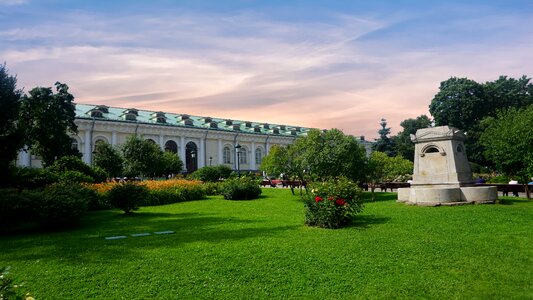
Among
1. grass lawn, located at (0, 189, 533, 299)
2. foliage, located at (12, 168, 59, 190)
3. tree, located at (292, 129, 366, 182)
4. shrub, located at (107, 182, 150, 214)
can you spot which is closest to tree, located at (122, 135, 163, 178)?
foliage, located at (12, 168, 59, 190)

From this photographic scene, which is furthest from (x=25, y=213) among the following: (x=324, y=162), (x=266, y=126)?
(x=266, y=126)

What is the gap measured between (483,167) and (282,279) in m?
45.6

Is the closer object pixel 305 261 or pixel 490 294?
pixel 490 294

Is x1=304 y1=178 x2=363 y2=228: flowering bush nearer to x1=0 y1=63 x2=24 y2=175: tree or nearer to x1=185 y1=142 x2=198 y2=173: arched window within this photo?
x1=0 y1=63 x2=24 y2=175: tree

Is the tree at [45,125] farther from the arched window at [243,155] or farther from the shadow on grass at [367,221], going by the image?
the arched window at [243,155]

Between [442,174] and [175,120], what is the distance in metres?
51.4

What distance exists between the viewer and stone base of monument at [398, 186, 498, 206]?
13547mm

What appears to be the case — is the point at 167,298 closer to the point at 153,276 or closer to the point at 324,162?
the point at 153,276

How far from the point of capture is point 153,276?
221 inches

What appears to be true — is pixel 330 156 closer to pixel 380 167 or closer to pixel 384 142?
pixel 380 167

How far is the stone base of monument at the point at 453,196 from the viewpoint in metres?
13.5

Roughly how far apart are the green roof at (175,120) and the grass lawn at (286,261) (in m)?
46.7

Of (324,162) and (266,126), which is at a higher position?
(266,126)

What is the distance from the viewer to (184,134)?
5947 cm
